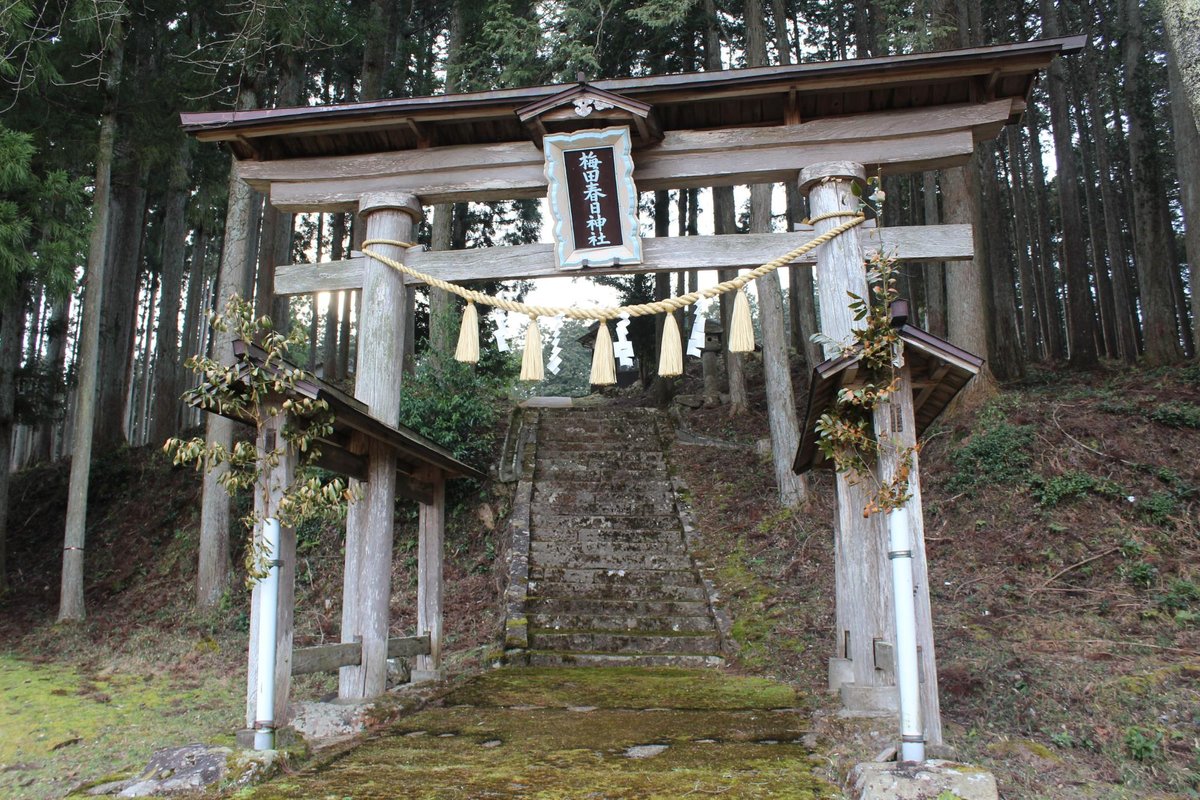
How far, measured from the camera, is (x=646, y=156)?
643cm

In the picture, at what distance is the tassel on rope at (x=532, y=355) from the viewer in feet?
19.9

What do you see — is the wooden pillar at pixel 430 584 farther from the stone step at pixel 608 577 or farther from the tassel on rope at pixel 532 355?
the stone step at pixel 608 577

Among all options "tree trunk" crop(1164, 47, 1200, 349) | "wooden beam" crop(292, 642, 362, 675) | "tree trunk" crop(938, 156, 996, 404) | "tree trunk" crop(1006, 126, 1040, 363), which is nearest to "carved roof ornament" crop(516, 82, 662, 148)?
"wooden beam" crop(292, 642, 362, 675)

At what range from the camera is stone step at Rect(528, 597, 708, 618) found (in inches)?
328

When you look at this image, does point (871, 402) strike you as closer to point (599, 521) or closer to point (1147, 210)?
point (599, 521)

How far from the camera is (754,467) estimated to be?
40.6 feet

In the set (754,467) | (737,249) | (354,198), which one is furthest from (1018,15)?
(354,198)

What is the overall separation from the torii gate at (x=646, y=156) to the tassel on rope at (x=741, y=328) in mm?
310

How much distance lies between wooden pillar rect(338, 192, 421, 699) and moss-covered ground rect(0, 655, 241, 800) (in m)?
1.03

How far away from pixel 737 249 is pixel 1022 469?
512 cm

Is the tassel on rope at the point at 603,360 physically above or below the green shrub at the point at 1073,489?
above

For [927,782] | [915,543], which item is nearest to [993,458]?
[915,543]

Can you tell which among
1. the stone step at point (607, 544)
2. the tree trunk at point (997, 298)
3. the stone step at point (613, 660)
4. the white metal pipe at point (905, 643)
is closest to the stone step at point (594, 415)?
the stone step at point (607, 544)

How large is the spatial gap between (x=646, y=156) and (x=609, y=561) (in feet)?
16.0
